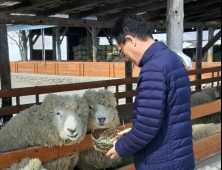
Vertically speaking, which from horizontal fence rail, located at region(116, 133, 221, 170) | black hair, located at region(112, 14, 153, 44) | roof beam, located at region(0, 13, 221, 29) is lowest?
horizontal fence rail, located at region(116, 133, 221, 170)

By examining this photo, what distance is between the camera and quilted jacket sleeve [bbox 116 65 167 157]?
141 cm

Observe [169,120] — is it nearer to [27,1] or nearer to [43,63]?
[27,1]

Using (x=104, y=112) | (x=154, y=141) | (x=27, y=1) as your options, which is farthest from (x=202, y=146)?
(x=27, y=1)

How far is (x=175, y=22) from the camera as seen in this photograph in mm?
3018

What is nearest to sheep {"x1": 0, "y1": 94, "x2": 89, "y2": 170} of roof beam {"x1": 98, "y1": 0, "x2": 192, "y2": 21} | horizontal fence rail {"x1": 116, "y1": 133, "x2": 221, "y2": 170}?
horizontal fence rail {"x1": 116, "y1": 133, "x2": 221, "y2": 170}

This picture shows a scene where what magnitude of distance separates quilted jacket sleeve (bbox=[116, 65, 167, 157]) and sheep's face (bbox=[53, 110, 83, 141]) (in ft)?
2.98

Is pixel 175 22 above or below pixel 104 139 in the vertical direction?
above

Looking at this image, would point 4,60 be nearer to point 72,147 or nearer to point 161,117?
point 72,147

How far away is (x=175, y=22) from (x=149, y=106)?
188cm

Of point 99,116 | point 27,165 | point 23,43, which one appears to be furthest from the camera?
point 23,43

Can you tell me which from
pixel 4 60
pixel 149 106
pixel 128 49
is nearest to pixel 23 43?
pixel 4 60

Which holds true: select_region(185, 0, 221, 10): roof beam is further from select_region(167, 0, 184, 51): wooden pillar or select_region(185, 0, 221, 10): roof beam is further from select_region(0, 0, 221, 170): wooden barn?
select_region(167, 0, 184, 51): wooden pillar

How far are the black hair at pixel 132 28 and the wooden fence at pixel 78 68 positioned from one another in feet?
32.9

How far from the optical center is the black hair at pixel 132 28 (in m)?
1.50
